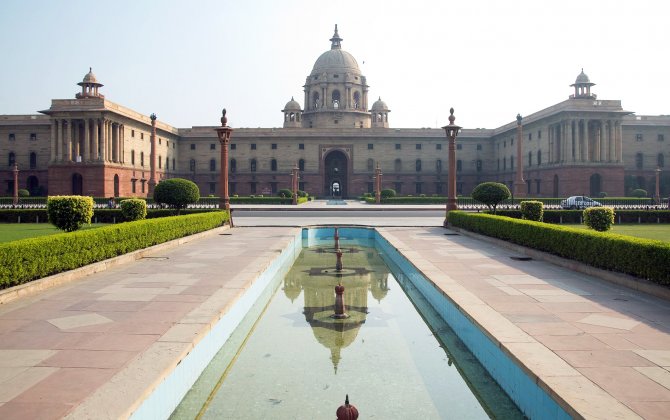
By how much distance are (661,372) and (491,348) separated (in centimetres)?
173

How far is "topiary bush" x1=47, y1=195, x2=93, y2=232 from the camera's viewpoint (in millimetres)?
15555

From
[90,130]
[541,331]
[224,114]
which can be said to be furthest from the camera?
[90,130]

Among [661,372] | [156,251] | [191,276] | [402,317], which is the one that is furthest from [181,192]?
[661,372]

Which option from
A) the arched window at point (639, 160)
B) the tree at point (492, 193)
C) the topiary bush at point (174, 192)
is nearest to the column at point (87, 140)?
the topiary bush at point (174, 192)

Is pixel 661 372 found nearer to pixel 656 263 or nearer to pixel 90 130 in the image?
pixel 656 263

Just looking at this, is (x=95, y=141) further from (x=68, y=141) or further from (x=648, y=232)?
(x=648, y=232)

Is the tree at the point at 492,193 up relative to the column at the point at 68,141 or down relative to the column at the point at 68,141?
down

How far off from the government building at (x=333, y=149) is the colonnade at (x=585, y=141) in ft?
0.29

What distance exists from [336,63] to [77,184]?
38877mm

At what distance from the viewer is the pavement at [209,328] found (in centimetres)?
447

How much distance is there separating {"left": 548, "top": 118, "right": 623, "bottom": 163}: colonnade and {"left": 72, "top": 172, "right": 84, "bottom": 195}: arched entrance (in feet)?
137

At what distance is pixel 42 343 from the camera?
5.99m

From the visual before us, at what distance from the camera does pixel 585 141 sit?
45875 mm

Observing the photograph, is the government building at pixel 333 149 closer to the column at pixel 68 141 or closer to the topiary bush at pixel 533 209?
the column at pixel 68 141
